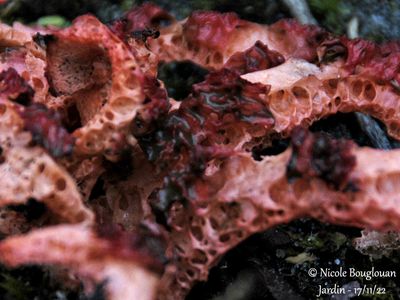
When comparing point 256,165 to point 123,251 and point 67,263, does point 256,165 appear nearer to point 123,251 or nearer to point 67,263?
point 123,251

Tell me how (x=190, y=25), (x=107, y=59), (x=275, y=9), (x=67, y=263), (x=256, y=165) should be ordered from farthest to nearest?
(x=275, y=9), (x=190, y=25), (x=107, y=59), (x=256, y=165), (x=67, y=263)

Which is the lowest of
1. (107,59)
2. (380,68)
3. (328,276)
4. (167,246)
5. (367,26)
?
(328,276)

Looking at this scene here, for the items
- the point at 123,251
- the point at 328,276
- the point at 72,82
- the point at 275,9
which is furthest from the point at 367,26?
the point at 123,251

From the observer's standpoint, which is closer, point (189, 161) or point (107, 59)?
point (189, 161)

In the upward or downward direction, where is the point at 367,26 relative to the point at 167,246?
downward

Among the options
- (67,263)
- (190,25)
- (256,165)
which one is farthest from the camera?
(190,25)

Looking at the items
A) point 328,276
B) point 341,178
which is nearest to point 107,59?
point 341,178

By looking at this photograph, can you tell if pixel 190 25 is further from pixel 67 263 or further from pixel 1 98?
pixel 67 263
